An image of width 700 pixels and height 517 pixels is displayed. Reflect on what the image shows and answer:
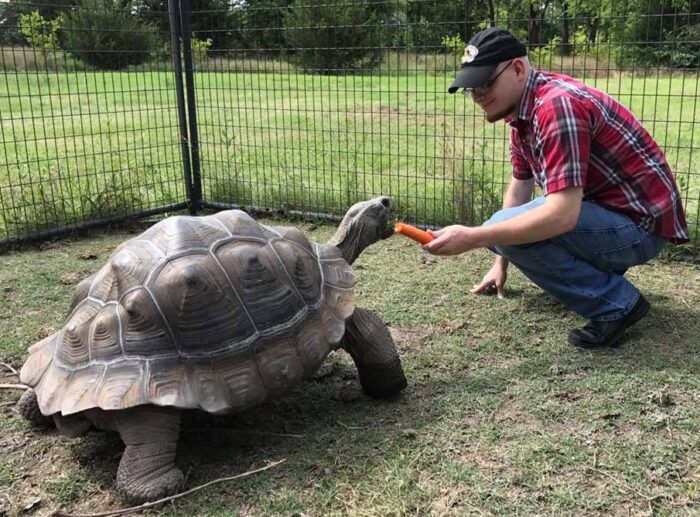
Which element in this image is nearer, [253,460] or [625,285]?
[253,460]

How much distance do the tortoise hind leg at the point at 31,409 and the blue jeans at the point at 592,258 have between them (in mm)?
2229

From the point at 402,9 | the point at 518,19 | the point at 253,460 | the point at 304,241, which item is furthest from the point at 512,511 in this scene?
the point at 402,9

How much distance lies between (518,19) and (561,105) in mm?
2455

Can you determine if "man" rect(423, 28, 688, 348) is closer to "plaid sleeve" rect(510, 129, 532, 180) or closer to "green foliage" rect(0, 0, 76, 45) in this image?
"plaid sleeve" rect(510, 129, 532, 180)

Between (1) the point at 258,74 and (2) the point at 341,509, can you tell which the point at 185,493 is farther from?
(1) the point at 258,74

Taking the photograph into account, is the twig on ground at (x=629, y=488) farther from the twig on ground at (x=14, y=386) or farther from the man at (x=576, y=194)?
the twig on ground at (x=14, y=386)

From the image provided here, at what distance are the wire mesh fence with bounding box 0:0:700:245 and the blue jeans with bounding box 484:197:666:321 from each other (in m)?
1.78

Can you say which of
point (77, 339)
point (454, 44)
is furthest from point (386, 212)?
point (454, 44)

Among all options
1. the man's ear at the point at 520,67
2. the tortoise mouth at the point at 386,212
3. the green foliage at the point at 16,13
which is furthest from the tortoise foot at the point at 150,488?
the green foliage at the point at 16,13

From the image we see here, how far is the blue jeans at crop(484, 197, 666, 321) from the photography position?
11.3 ft

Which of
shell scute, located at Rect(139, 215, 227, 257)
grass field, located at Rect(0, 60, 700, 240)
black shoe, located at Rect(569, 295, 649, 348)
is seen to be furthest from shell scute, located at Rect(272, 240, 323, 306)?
grass field, located at Rect(0, 60, 700, 240)

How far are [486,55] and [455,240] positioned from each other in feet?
2.84

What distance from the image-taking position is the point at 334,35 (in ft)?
20.1

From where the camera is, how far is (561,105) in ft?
10.2
